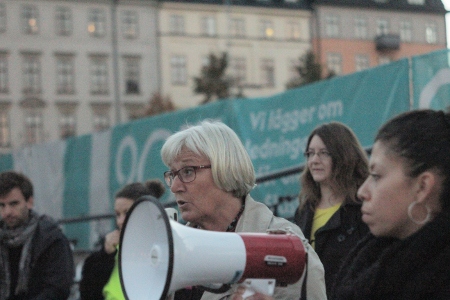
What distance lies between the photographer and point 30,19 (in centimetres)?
4594

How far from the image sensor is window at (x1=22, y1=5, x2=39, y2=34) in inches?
1802

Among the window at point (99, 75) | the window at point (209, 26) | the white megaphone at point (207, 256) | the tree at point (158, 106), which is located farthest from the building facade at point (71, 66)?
the white megaphone at point (207, 256)

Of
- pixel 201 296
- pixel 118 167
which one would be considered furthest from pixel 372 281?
pixel 118 167

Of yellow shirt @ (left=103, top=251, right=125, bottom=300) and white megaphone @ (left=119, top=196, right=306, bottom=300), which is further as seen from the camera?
yellow shirt @ (left=103, top=251, right=125, bottom=300)

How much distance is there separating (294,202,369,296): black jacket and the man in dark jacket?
71.9 inches

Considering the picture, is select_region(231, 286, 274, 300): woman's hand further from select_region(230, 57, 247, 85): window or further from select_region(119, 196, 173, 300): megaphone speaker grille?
select_region(230, 57, 247, 85): window

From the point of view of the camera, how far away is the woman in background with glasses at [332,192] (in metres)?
4.14

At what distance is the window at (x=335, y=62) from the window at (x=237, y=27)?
6512 mm

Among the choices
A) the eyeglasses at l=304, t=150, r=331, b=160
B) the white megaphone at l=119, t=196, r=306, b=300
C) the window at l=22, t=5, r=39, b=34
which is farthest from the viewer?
the window at l=22, t=5, r=39, b=34

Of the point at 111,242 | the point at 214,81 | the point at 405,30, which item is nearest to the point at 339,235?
the point at 111,242

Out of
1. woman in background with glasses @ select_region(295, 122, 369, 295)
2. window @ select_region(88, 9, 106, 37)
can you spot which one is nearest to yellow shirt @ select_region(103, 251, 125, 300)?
woman in background with glasses @ select_region(295, 122, 369, 295)

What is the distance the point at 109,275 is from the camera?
554 cm

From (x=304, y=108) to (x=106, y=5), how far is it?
135 feet

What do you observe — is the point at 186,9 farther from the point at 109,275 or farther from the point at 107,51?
the point at 109,275
